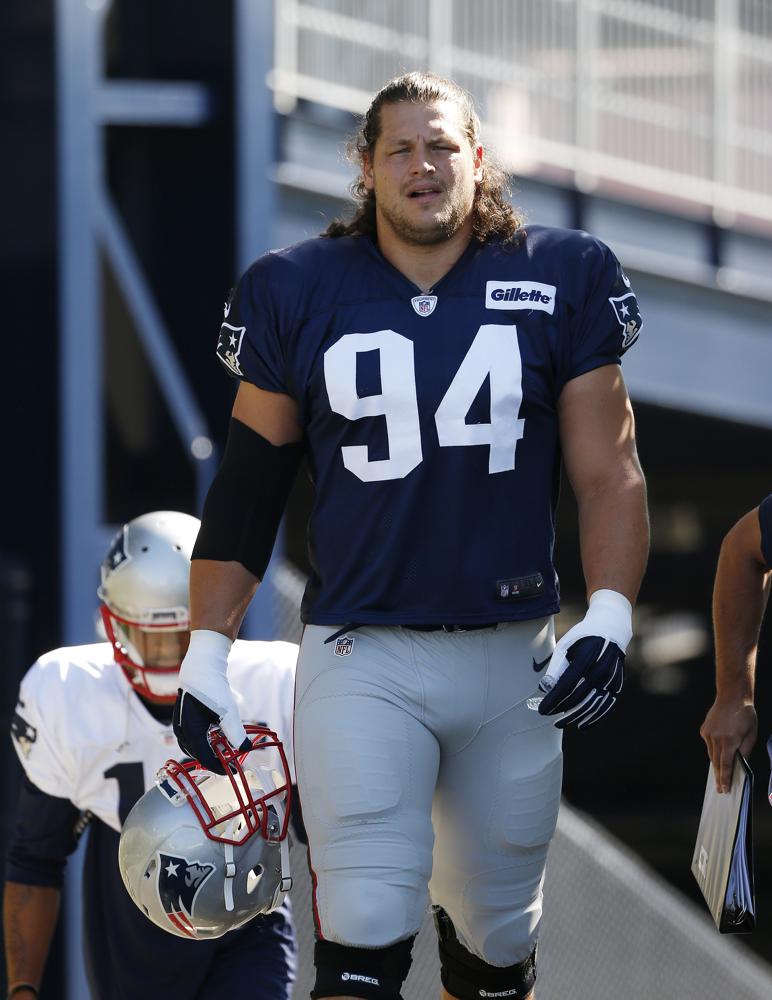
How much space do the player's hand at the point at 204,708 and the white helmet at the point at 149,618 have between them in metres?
0.53

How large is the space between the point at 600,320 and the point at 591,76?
14.4ft

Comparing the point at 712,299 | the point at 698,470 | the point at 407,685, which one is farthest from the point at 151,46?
the point at 698,470

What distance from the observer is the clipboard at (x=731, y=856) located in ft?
10.3

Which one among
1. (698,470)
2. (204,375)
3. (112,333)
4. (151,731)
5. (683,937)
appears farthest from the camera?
(698,470)

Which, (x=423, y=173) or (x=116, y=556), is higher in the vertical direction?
(x=423, y=173)

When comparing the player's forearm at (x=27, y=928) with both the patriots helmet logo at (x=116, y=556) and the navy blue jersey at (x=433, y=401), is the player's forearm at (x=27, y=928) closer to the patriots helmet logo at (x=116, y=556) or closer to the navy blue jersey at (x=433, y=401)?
the patriots helmet logo at (x=116, y=556)

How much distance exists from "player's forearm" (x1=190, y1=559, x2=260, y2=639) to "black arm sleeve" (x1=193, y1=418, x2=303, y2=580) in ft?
0.06

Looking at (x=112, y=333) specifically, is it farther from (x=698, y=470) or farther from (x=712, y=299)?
(x=698, y=470)

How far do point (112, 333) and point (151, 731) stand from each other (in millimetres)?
3769

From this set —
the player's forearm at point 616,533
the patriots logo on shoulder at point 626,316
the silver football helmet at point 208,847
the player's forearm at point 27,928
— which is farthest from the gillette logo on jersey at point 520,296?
the player's forearm at point 27,928

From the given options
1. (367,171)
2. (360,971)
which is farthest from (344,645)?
(367,171)

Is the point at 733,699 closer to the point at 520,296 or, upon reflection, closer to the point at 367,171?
the point at 520,296

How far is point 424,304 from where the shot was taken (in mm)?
3102

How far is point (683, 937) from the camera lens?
6207 mm
